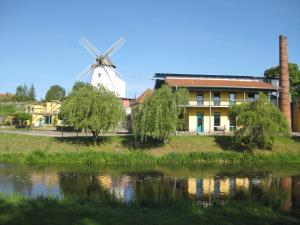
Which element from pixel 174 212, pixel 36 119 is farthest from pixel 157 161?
pixel 36 119

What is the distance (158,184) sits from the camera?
79.2 feet

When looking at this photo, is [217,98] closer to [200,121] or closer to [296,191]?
[200,121]

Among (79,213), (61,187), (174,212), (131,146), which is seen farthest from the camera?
(131,146)

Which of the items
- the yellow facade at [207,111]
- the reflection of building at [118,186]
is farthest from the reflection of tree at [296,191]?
the yellow facade at [207,111]

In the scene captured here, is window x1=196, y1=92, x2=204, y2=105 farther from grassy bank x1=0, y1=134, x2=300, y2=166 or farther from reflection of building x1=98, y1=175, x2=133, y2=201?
reflection of building x1=98, y1=175, x2=133, y2=201

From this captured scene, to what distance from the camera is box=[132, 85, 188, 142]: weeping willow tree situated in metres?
38.4

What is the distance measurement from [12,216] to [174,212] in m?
5.52

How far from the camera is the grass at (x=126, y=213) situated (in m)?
12.4

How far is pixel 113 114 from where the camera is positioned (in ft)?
129

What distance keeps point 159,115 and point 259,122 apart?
9.48 m

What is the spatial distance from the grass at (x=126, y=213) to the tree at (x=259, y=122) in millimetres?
22820

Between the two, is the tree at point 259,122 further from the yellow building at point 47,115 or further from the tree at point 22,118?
the tree at point 22,118

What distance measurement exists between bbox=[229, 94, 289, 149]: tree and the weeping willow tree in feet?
18.9

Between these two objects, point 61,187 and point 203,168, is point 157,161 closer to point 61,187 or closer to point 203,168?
point 203,168
